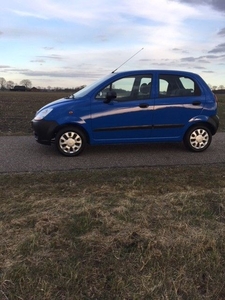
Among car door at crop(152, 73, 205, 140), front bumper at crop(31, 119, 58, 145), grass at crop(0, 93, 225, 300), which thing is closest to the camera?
grass at crop(0, 93, 225, 300)

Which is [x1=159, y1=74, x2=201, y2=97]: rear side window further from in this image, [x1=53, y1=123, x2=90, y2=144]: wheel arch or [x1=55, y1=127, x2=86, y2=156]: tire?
[x1=55, y1=127, x2=86, y2=156]: tire

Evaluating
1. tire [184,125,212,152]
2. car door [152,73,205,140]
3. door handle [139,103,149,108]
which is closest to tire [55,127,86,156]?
door handle [139,103,149,108]

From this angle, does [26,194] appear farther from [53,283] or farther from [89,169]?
[53,283]

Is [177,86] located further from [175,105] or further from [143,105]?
[143,105]

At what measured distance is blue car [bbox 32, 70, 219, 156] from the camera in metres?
6.95

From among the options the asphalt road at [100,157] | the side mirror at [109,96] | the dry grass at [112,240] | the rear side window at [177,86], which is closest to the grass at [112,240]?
the dry grass at [112,240]

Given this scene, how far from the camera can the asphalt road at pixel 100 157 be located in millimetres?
6398

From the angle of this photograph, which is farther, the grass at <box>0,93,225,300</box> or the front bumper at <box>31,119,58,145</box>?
the front bumper at <box>31,119,58,145</box>

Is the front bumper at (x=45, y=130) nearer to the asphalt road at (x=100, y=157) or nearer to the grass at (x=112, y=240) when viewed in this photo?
the asphalt road at (x=100, y=157)

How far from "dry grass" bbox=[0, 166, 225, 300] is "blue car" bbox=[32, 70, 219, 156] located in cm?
197

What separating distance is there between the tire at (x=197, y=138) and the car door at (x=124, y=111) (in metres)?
0.92

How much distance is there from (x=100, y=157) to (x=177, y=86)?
2.18 m

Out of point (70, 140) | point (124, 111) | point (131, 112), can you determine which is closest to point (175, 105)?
point (131, 112)

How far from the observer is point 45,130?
6949 mm
